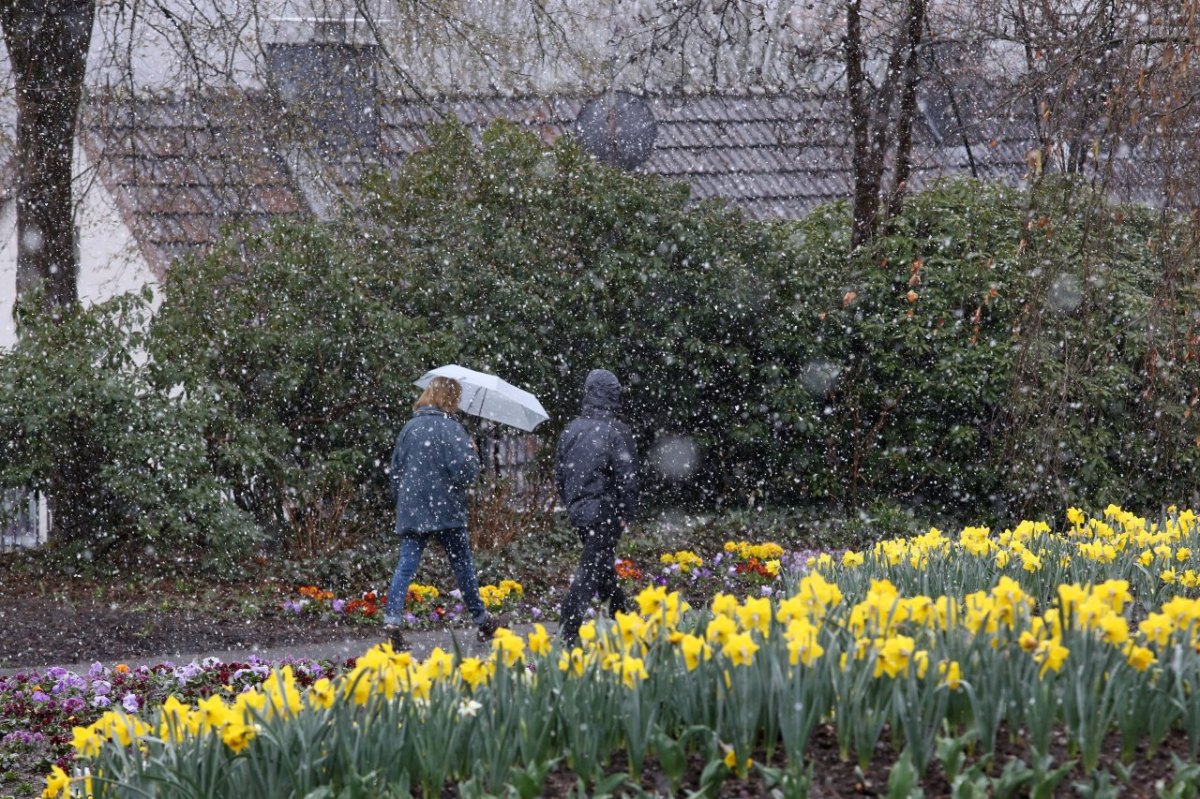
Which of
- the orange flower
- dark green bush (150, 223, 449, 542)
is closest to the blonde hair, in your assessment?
the orange flower

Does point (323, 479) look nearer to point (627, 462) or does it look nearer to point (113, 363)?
point (113, 363)

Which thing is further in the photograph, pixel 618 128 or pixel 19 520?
pixel 618 128

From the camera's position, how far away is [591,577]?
24.7 ft

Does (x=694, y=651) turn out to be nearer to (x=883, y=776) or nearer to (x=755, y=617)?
(x=755, y=617)

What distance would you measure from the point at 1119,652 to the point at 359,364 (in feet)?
27.4

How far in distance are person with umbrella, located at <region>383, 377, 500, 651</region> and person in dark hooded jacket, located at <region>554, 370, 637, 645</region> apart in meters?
0.77

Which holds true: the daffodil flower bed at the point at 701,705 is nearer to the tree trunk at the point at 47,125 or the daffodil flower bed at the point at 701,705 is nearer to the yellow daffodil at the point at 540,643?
the yellow daffodil at the point at 540,643

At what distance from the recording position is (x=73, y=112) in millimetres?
11266

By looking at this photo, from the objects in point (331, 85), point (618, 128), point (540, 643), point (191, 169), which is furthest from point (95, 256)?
point (540, 643)

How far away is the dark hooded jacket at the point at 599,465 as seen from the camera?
24.8ft

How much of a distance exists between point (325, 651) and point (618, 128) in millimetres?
8275

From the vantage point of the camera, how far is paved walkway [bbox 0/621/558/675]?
7.66m

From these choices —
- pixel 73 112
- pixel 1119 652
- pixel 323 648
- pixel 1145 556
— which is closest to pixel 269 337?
pixel 73 112

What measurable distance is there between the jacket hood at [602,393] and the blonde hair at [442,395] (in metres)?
0.99
